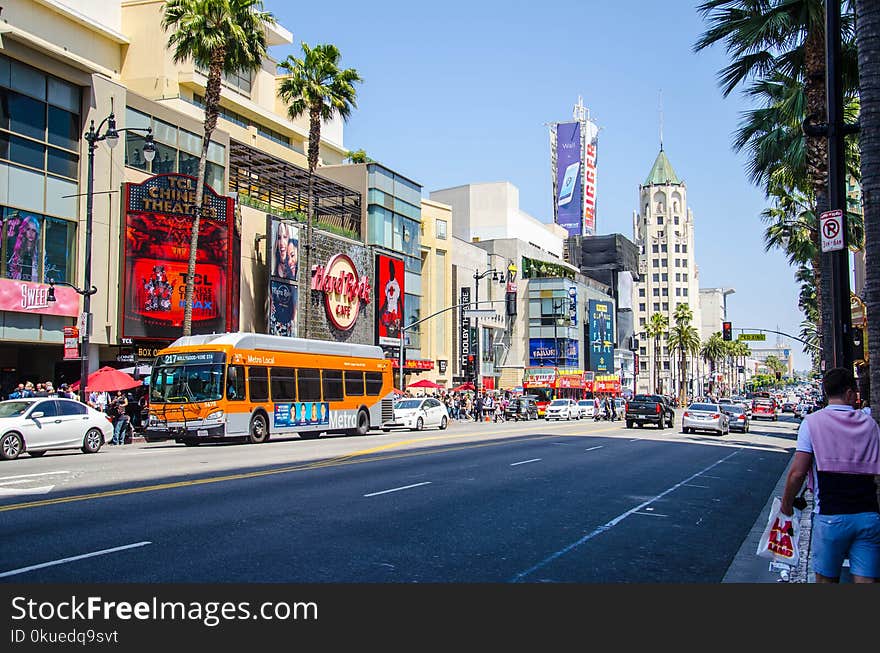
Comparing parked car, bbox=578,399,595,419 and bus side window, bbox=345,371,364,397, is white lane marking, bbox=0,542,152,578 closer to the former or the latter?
bus side window, bbox=345,371,364,397

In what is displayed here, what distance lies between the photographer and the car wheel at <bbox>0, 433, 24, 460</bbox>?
20328 mm

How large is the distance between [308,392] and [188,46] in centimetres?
1493

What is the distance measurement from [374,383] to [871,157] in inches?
1119

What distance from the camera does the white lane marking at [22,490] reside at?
1336cm

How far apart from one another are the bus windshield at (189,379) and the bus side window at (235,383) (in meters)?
0.26

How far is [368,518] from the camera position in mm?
11570

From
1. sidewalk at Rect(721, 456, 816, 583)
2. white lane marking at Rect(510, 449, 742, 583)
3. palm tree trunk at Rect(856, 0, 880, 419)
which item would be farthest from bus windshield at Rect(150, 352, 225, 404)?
palm tree trunk at Rect(856, 0, 880, 419)

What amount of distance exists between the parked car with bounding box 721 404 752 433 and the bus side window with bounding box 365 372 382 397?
20.5 metres

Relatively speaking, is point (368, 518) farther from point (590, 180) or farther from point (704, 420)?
point (590, 180)

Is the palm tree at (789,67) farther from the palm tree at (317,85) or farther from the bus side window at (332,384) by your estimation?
the palm tree at (317,85)

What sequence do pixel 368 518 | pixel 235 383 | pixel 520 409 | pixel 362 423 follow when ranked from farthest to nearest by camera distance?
pixel 520 409
pixel 362 423
pixel 235 383
pixel 368 518

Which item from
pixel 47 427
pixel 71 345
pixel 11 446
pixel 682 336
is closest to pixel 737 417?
pixel 71 345

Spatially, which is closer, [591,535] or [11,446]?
[591,535]

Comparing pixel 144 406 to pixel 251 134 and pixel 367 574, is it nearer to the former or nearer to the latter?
pixel 251 134
